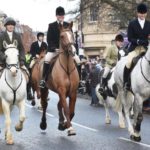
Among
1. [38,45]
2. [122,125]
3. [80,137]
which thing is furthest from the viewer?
[38,45]

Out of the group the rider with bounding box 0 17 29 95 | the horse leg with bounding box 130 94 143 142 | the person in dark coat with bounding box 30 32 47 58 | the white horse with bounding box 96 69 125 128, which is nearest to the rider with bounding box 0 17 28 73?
the rider with bounding box 0 17 29 95

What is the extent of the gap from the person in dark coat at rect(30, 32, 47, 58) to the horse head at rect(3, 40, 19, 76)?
34.0ft

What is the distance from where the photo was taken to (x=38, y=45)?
24656mm

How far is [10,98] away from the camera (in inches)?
552

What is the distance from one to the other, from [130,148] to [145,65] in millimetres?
2024

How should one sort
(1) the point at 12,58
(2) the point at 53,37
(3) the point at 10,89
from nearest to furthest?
(1) the point at 12,58, (3) the point at 10,89, (2) the point at 53,37

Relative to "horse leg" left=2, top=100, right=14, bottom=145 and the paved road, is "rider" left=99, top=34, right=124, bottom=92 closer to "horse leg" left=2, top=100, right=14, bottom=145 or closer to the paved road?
the paved road

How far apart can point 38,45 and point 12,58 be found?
11.0 metres

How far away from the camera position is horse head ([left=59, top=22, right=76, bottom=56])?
567 inches

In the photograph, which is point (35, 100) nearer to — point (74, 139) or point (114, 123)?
point (114, 123)

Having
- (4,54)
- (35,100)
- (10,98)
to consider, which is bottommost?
(35,100)

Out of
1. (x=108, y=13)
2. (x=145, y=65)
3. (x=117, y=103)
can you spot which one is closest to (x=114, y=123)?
(x=117, y=103)

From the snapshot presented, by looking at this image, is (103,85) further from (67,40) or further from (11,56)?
(11,56)

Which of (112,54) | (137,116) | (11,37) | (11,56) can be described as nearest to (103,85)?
(112,54)
